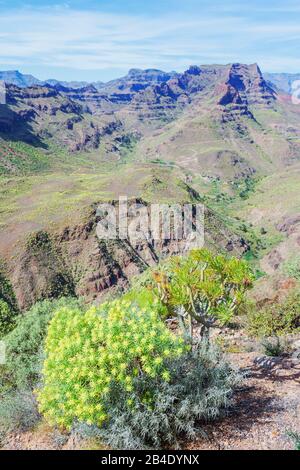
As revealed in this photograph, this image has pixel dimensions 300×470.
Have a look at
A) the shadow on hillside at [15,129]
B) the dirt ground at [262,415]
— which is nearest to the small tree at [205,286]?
the dirt ground at [262,415]

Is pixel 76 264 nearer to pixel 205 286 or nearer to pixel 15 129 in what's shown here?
pixel 205 286

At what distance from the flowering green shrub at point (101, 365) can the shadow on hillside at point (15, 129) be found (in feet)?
550

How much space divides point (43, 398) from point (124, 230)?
228 ft

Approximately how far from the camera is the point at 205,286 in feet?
39.1

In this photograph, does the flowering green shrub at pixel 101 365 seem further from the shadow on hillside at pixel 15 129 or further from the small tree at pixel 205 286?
the shadow on hillside at pixel 15 129

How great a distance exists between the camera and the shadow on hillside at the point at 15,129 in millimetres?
172375

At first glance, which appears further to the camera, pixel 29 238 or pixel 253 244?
pixel 253 244

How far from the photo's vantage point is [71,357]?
973 cm

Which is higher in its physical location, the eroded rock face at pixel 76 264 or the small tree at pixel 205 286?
the small tree at pixel 205 286

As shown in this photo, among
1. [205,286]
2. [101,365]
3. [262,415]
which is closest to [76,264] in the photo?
[205,286]

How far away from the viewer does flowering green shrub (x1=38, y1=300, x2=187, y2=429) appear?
914 centimetres

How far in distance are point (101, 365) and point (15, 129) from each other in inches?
7347
